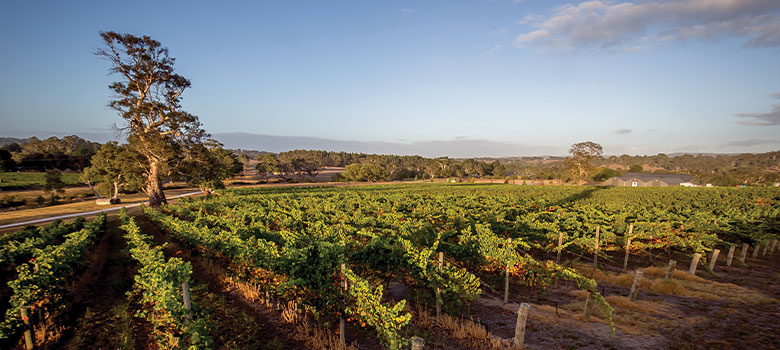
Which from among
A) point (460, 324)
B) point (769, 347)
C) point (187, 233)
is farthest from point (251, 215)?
point (769, 347)

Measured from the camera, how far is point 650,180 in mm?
86500

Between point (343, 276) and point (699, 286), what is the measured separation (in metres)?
14.4

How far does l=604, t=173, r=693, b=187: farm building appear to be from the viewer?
279 ft

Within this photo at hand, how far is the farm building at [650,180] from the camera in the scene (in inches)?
3351

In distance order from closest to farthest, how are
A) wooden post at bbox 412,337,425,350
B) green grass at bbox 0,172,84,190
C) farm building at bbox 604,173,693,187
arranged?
wooden post at bbox 412,337,425,350 → green grass at bbox 0,172,84,190 → farm building at bbox 604,173,693,187

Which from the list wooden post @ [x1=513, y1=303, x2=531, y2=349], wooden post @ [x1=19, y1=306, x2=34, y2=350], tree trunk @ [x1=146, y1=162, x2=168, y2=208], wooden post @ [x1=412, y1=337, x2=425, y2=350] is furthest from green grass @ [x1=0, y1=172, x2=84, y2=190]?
wooden post @ [x1=513, y1=303, x2=531, y2=349]

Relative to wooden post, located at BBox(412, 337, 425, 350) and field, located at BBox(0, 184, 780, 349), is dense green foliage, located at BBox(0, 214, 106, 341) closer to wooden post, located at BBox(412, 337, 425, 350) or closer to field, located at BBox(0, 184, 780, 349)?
field, located at BBox(0, 184, 780, 349)

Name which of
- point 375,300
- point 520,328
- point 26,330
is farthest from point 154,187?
point 520,328

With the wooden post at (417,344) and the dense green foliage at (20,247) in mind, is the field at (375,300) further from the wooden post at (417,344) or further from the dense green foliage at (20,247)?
the wooden post at (417,344)

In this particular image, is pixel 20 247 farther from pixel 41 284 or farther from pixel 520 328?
pixel 520 328

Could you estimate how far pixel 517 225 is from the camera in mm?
15172

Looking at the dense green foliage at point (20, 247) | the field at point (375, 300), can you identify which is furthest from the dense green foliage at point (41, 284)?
the dense green foliage at point (20, 247)

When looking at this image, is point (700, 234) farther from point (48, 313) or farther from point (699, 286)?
point (48, 313)

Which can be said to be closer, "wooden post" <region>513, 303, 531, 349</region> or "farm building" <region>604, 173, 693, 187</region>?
"wooden post" <region>513, 303, 531, 349</region>
